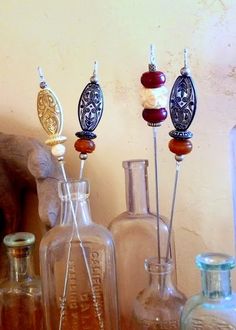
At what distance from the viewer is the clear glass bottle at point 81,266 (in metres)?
0.64

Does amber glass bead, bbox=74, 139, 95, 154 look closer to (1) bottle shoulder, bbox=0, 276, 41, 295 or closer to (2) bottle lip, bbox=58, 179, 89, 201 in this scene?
(2) bottle lip, bbox=58, 179, 89, 201

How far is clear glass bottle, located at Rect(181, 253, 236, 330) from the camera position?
21.0 inches

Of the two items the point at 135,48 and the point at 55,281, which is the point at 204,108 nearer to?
the point at 135,48

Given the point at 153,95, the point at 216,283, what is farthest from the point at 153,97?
the point at 216,283

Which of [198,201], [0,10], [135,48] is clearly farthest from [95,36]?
[198,201]

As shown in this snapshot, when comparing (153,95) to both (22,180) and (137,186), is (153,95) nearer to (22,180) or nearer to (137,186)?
(137,186)

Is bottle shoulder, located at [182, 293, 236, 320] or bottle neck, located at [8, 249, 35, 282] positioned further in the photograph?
bottle neck, located at [8, 249, 35, 282]

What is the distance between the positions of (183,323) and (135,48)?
0.39 metres

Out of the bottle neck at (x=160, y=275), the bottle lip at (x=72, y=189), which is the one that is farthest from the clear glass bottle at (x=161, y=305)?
the bottle lip at (x=72, y=189)

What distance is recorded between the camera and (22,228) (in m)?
0.81

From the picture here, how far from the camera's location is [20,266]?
0.66 meters

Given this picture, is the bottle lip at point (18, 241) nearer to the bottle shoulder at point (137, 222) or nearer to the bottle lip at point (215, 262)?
the bottle shoulder at point (137, 222)

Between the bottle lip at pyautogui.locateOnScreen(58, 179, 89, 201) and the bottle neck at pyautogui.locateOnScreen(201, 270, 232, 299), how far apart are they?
0.58 feet

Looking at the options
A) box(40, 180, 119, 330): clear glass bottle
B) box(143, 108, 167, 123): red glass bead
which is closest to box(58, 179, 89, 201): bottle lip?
box(40, 180, 119, 330): clear glass bottle
